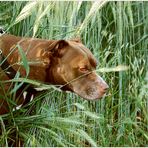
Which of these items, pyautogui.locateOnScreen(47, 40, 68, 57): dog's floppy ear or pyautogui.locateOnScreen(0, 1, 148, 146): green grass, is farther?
pyautogui.locateOnScreen(0, 1, 148, 146): green grass

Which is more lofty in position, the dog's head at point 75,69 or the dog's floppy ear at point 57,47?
the dog's floppy ear at point 57,47

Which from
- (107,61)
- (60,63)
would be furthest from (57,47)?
(107,61)

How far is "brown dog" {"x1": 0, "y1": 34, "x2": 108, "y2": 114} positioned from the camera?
2.24m

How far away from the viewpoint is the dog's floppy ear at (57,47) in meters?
2.27

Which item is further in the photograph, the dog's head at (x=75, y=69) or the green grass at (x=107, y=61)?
the green grass at (x=107, y=61)

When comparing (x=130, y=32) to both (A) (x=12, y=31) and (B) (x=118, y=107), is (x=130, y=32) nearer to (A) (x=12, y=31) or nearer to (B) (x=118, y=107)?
(B) (x=118, y=107)

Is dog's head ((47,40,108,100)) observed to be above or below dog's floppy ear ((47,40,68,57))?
below

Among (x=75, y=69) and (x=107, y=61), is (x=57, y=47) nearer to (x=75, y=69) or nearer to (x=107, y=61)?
(x=75, y=69)

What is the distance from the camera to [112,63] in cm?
263

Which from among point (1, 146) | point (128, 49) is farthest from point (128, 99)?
point (1, 146)

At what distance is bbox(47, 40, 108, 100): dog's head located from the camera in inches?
88.4

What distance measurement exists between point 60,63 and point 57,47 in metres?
0.08

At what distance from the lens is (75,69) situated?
2.30 meters

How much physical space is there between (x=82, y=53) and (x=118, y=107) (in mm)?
375
